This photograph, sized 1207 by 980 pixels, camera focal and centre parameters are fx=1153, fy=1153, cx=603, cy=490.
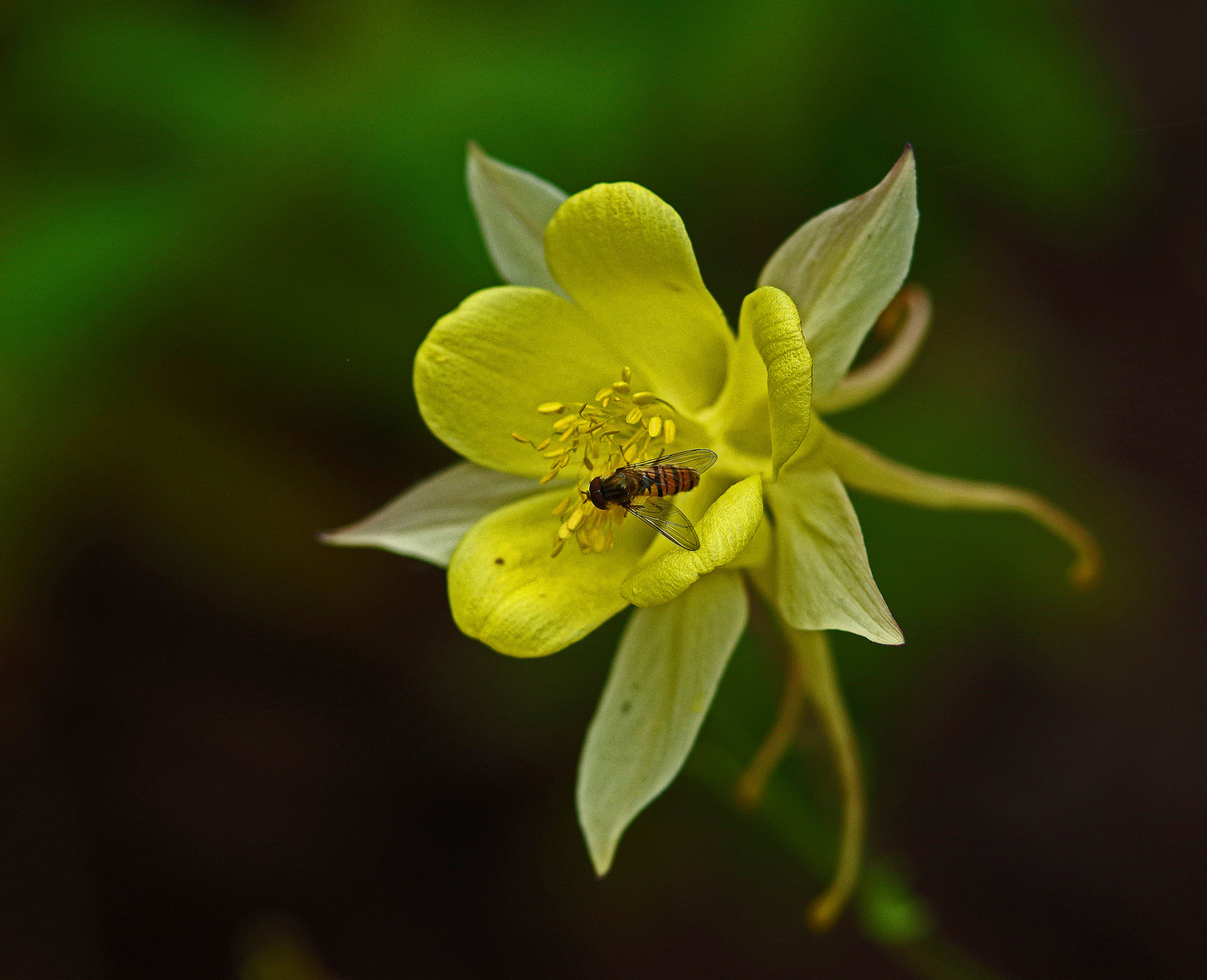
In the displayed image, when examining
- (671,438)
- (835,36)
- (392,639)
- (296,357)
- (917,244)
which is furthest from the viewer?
(392,639)

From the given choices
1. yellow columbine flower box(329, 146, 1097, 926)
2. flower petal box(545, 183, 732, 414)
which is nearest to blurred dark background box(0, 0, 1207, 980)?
yellow columbine flower box(329, 146, 1097, 926)

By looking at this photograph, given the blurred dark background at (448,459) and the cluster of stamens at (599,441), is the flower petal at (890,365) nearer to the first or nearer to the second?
the cluster of stamens at (599,441)

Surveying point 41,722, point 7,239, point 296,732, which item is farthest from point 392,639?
point 7,239

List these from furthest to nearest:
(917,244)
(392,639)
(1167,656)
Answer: (392,639)
(1167,656)
(917,244)

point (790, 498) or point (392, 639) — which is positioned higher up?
point (790, 498)

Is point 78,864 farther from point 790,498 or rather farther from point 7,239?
point 790,498

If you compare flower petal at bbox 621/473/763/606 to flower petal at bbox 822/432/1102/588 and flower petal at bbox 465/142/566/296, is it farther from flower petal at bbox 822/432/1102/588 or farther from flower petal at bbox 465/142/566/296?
flower petal at bbox 465/142/566/296
